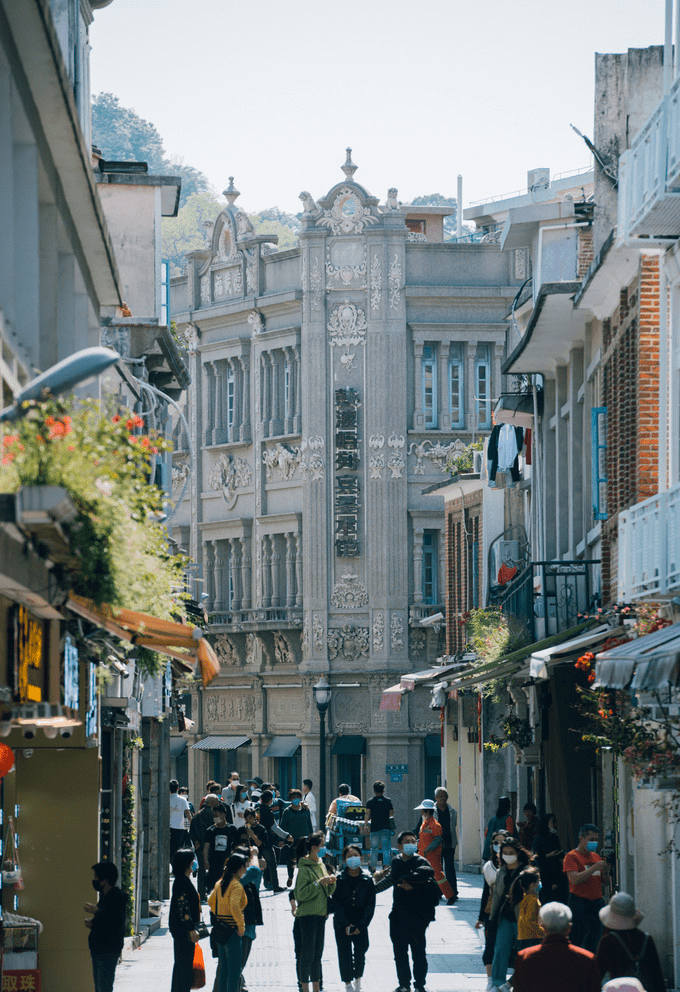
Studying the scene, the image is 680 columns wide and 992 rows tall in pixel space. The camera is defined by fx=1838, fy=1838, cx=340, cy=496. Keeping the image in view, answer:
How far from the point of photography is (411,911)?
60.3 ft

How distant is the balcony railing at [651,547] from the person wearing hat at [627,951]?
198 inches

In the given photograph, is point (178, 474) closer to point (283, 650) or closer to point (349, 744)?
point (283, 650)

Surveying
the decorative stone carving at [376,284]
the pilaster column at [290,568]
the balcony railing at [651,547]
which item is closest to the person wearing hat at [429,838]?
the balcony railing at [651,547]

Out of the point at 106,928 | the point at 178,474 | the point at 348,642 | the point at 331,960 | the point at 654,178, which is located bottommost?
the point at 331,960

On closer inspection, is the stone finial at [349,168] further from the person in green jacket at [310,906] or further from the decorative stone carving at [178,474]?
the person in green jacket at [310,906]

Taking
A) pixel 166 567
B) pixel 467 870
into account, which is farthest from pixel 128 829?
pixel 467 870

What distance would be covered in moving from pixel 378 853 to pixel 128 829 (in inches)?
385

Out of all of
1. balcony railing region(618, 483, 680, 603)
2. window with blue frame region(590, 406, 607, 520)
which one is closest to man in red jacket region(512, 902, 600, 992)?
balcony railing region(618, 483, 680, 603)

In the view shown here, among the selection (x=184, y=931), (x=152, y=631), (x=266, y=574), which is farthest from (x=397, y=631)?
(x=152, y=631)

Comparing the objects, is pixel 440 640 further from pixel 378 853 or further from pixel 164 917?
pixel 164 917

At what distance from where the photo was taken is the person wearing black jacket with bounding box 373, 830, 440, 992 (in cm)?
1833

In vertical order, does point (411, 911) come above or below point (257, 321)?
below

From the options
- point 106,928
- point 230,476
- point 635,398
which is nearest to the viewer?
point 106,928

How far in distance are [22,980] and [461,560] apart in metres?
24.4
